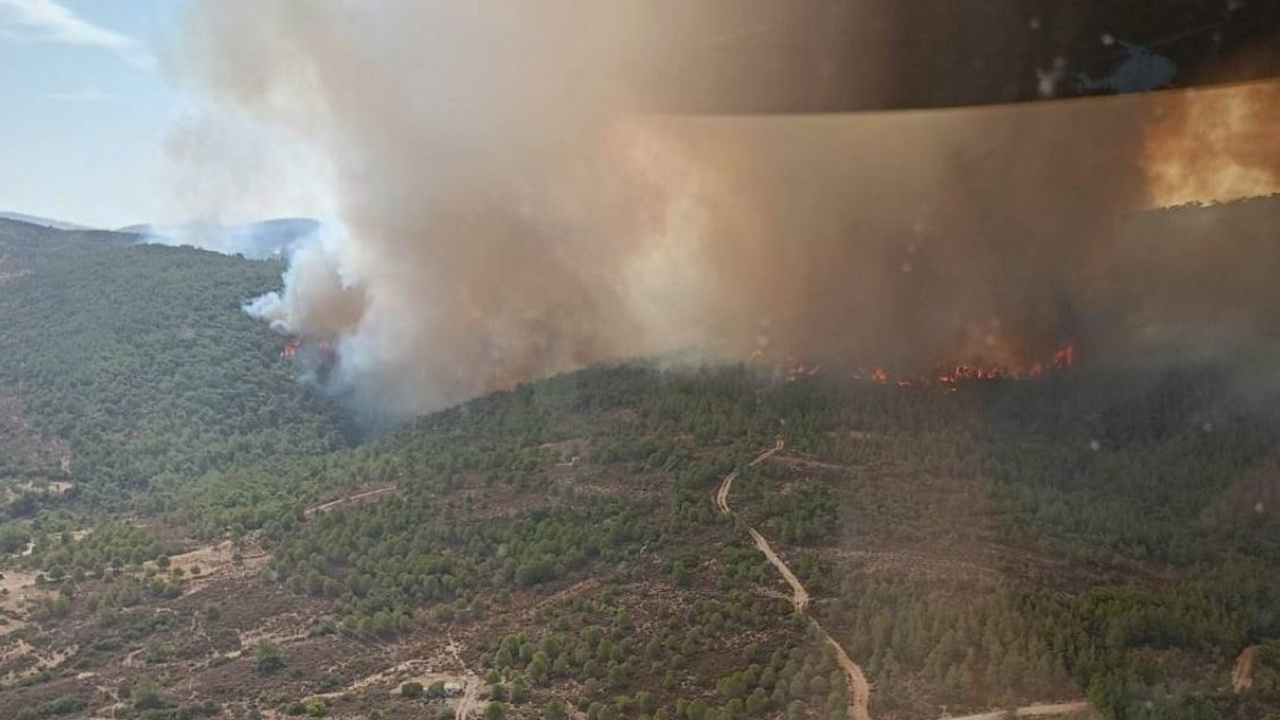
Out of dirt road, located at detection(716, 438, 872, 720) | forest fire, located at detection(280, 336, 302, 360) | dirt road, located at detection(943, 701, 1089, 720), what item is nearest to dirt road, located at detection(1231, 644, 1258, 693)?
dirt road, located at detection(943, 701, 1089, 720)

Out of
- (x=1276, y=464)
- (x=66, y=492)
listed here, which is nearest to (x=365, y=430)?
(x=66, y=492)

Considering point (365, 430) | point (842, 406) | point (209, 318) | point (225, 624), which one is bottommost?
point (225, 624)

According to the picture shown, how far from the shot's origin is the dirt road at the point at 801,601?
11.3m

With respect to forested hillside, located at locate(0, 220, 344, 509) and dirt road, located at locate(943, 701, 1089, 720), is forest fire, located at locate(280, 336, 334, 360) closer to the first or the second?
forested hillside, located at locate(0, 220, 344, 509)

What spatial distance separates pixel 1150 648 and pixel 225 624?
44.0 ft

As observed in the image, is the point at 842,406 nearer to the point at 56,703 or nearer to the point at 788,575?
the point at 788,575

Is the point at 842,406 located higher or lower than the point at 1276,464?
higher

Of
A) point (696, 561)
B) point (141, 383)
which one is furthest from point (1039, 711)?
point (141, 383)

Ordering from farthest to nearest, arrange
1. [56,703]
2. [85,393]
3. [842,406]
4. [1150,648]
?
[85,393], [842,406], [56,703], [1150,648]

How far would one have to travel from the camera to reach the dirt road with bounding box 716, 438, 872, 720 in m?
11.3

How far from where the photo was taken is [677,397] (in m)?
21.1

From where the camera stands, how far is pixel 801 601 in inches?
539

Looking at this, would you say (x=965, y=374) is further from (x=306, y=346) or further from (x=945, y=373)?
(x=306, y=346)

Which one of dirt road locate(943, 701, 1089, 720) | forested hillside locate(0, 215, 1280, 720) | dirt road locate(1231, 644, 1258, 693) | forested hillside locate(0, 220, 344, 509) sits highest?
forested hillside locate(0, 220, 344, 509)
